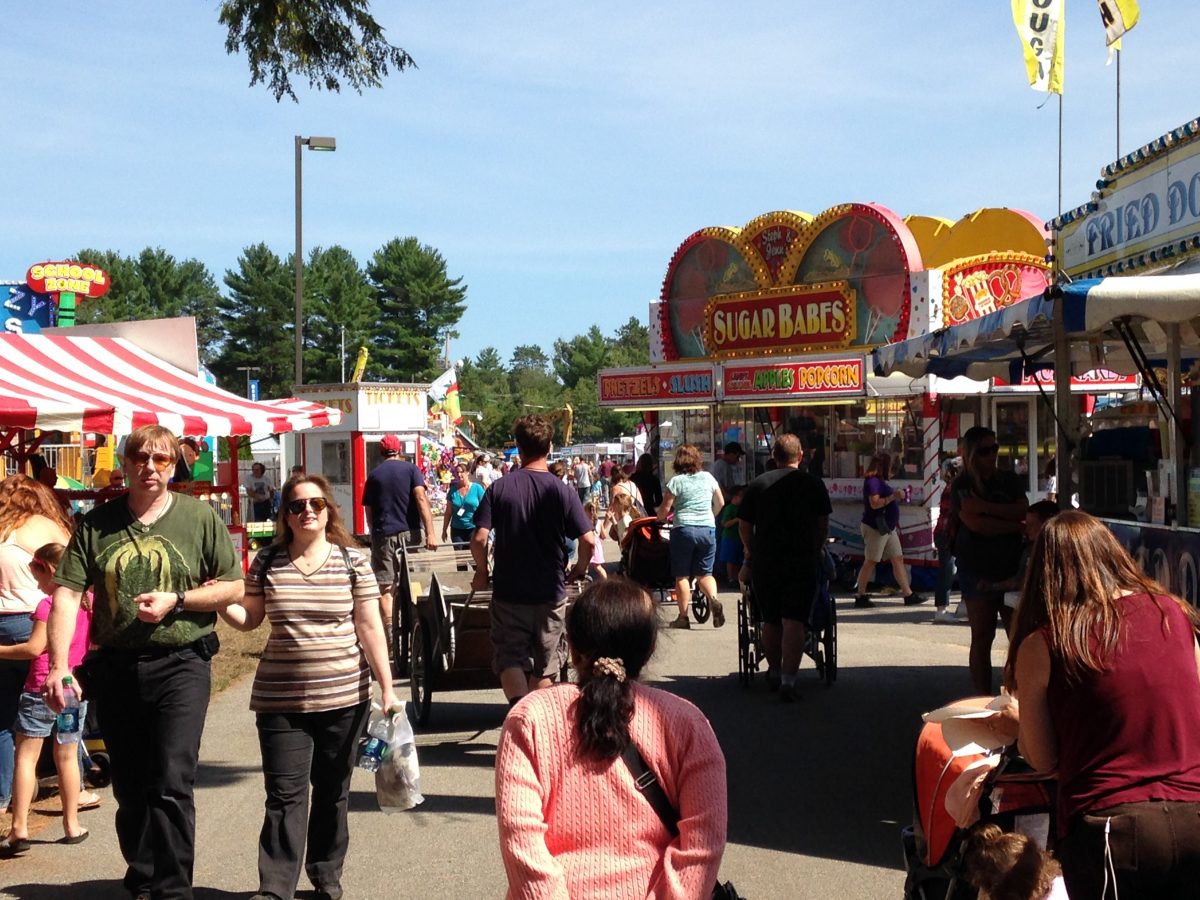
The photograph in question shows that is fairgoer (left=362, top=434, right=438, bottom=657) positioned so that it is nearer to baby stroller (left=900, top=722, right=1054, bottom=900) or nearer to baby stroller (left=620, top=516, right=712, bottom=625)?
baby stroller (left=620, top=516, right=712, bottom=625)

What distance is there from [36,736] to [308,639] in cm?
193

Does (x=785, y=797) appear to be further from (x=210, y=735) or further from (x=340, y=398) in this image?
(x=340, y=398)

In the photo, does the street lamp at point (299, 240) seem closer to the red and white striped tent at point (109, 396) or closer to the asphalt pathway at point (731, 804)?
the red and white striped tent at point (109, 396)

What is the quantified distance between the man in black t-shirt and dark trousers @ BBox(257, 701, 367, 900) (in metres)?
4.63

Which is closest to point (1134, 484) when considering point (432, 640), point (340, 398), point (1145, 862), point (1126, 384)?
point (432, 640)

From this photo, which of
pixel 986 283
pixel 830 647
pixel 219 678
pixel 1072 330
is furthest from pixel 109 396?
pixel 986 283

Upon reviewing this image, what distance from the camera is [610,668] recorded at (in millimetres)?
2973

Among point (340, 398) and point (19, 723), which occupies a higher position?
point (340, 398)

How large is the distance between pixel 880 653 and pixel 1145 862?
8.80 metres

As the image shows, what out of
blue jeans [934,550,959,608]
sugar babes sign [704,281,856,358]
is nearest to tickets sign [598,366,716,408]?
sugar babes sign [704,281,856,358]

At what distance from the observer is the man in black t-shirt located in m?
9.48

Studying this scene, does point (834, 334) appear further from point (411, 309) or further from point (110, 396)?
point (411, 309)

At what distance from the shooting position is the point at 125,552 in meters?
5.04

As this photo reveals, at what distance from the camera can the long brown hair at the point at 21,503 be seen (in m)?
6.43
